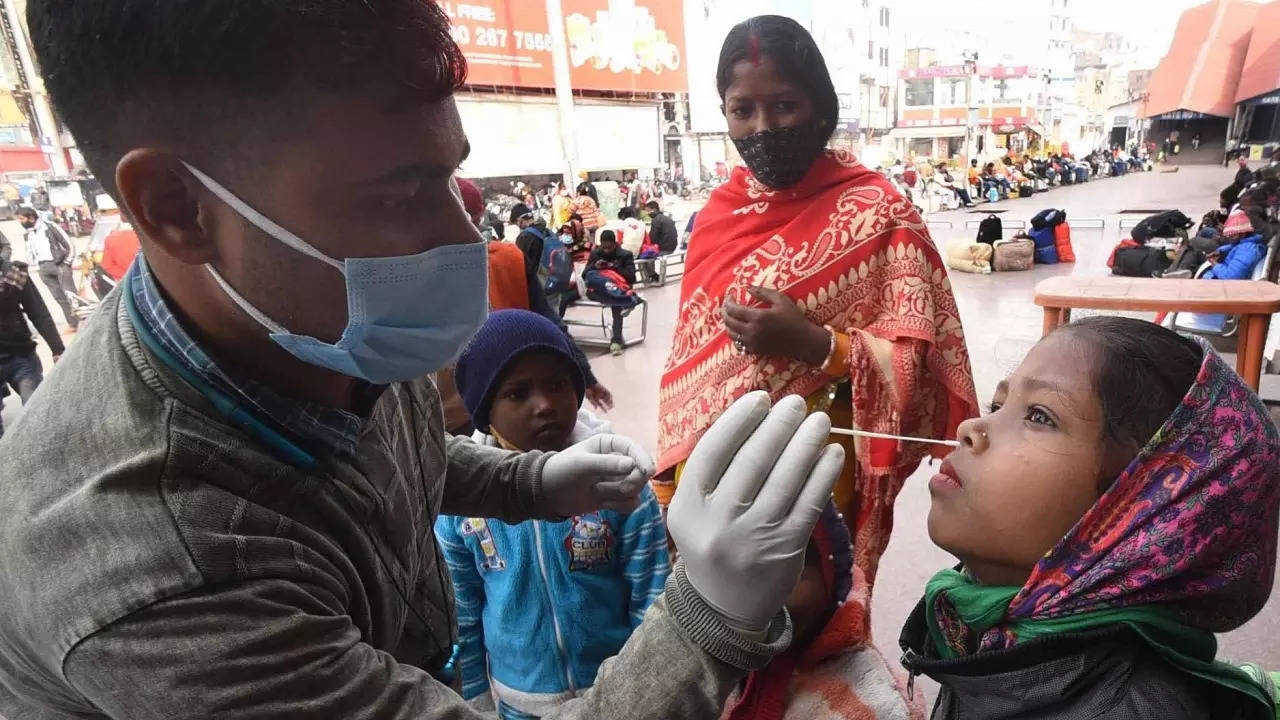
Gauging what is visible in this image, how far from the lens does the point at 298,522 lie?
0.70 metres

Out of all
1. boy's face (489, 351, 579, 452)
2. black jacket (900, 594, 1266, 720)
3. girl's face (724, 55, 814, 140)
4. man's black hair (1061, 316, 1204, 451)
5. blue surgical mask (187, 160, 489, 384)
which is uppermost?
girl's face (724, 55, 814, 140)

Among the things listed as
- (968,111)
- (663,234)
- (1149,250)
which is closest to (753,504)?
(1149,250)

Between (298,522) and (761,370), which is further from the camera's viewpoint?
(761,370)

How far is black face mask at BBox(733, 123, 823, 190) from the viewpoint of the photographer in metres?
1.57

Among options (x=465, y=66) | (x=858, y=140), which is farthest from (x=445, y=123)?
(x=858, y=140)

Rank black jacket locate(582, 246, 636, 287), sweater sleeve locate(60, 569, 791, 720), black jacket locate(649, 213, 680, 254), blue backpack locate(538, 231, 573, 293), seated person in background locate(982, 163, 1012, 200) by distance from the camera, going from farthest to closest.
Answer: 1. seated person in background locate(982, 163, 1012, 200)
2. black jacket locate(649, 213, 680, 254)
3. black jacket locate(582, 246, 636, 287)
4. blue backpack locate(538, 231, 573, 293)
5. sweater sleeve locate(60, 569, 791, 720)

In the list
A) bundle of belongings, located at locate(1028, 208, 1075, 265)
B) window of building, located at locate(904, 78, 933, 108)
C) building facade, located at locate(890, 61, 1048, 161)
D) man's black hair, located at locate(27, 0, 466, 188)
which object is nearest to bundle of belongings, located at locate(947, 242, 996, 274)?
bundle of belongings, located at locate(1028, 208, 1075, 265)

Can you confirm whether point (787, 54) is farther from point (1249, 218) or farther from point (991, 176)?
point (991, 176)

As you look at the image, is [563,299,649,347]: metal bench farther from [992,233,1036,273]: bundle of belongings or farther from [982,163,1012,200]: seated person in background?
[982,163,1012,200]: seated person in background

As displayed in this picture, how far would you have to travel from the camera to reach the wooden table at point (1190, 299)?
340cm

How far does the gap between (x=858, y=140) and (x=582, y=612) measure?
22217mm

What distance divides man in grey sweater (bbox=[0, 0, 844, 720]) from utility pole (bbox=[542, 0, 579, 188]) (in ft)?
48.3

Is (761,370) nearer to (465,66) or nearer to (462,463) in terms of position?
(462,463)

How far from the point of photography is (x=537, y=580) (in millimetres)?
1479
